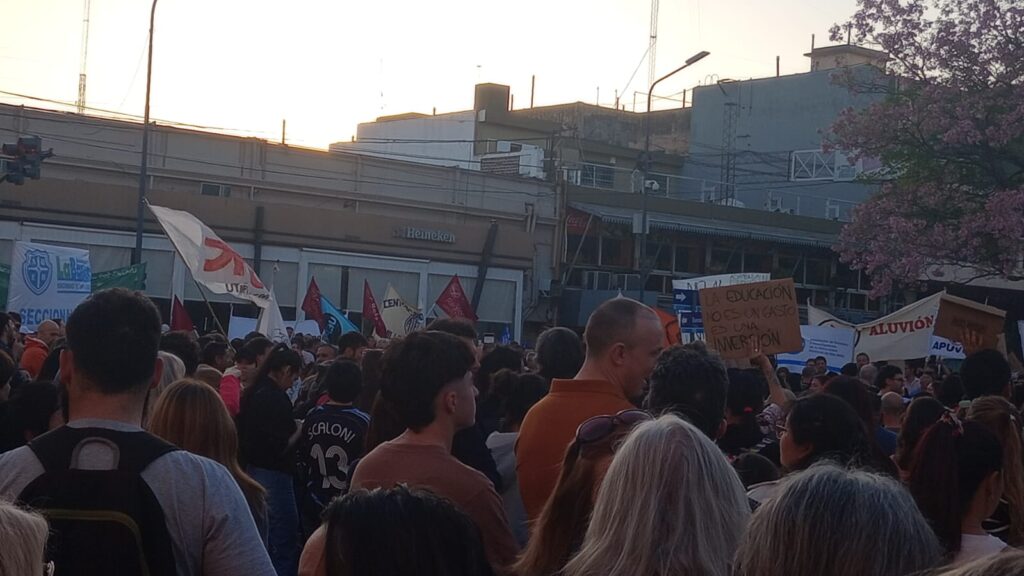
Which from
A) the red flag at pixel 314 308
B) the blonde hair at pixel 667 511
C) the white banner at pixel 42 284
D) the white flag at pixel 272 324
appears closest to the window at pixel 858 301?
the red flag at pixel 314 308

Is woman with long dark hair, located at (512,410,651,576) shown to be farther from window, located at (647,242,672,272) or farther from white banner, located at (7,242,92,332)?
window, located at (647,242,672,272)

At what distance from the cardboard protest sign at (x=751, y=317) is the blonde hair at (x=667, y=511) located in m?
8.17

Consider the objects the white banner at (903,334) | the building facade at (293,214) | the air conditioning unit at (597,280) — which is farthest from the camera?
the air conditioning unit at (597,280)

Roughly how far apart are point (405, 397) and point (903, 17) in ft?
65.6

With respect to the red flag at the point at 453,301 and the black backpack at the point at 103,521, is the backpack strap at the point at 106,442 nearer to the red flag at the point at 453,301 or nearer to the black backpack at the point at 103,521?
the black backpack at the point at 103,521

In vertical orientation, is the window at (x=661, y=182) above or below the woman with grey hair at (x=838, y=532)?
above

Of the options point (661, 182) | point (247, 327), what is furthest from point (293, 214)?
point (661, 182)

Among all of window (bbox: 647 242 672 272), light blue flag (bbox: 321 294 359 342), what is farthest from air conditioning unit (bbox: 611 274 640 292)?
light blue flag (bbox: 321 294 359 342)

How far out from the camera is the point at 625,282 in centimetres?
4338

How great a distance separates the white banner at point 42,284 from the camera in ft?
59.0

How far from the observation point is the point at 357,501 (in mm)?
2924

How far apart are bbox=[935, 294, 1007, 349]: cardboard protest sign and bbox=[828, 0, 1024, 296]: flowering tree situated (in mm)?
7459

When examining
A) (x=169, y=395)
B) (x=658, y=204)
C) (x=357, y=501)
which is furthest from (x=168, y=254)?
(x=357, y=501)

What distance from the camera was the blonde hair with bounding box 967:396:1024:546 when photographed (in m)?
4.95
